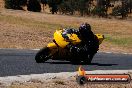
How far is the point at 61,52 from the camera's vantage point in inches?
648

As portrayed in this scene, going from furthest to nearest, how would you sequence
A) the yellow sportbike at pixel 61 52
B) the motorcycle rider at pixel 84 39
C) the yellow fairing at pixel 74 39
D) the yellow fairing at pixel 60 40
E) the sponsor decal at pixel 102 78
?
1. the motorcycle rider at pixel 84 39
2. the yellow fairing at pixel 74 39
3. the yellow fairing at pixel 60 40
4. the yellow sportbike at pixel 61 52
5. the sponsor decal at pixel 102 78

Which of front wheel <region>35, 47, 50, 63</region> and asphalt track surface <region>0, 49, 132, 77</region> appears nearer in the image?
asphalt track surface <region>0, 49, 132, 77</region>

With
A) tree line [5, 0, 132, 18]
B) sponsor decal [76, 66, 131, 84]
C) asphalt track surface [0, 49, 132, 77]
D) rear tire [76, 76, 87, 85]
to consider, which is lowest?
tree line [5, 0, 132, 18]

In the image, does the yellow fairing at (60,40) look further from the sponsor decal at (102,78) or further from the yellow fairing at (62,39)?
the sponsor decal at (102,78)

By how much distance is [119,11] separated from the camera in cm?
7906

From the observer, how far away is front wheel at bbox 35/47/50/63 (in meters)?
16.0

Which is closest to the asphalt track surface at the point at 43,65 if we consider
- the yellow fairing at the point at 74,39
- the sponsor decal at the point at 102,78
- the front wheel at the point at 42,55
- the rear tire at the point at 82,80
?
the front wheel at the point at 42,55

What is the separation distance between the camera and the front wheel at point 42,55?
631 inches

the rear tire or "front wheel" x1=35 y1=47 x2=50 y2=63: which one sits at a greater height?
the rear tire

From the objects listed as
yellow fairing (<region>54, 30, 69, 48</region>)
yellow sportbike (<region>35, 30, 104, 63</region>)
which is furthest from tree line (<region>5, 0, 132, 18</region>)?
yellow fairing (<region>54, 30, 69, 48</region>)

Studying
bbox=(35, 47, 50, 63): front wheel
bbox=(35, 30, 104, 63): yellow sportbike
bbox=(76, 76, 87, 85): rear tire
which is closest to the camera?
bbox=(76, 76, 87, 85): rear tire

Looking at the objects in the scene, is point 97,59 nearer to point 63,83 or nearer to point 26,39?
point 63,83

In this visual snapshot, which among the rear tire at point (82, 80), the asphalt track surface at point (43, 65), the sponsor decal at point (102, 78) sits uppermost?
the sponsor decal at point (102, 78)

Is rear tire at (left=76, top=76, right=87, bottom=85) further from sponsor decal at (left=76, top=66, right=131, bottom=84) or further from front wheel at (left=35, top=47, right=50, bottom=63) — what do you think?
front wheel at (left=35, top=47, right=50, bottom=63)
